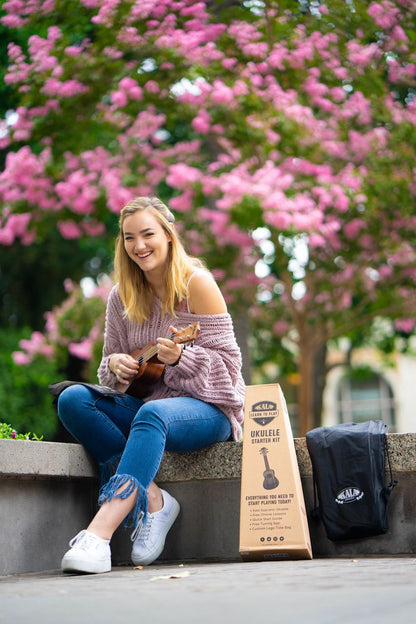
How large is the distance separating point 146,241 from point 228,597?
209 cm

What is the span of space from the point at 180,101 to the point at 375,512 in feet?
15.7

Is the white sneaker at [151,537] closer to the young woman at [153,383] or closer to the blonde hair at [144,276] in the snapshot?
the young woman at [153,383]

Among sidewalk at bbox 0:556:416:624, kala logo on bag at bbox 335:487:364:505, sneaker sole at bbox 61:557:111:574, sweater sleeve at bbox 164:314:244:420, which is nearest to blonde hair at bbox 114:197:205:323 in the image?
sweater sleeve at bbox 164:314:244:420

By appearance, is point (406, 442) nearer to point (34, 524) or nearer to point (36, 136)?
point (34, 524)

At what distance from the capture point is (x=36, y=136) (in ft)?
25.0

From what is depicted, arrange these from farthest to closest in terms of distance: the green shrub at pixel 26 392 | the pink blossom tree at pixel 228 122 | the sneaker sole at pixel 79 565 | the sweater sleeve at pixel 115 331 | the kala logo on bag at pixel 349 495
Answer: the green shrub at pixel 26 392 < the pink blossom tree at pixel 228 122 < the sweater sleeve at pixel 115 331 < the kala logo on bag at pixel 349 495 < the sneaker sole at pixel 79 565

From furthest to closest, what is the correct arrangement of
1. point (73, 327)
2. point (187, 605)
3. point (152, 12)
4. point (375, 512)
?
point (73, 327) → point (152, 12) → point (375, 512) → point (187, 605)

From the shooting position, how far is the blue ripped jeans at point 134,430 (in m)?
3.41

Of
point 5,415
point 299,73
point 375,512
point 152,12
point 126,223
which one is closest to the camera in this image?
point 375,512

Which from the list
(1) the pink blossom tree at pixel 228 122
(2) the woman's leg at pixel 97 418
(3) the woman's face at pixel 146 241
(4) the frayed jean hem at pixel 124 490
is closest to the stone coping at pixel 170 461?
(2) the woman's leg at pixel 97 418

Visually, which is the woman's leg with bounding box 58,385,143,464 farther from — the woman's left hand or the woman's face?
the woman's face

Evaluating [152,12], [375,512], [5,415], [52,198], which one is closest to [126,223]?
[375,512]

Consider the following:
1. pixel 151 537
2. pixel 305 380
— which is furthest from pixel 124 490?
pixel 305 380

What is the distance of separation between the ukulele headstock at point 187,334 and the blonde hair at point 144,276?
0.22 m
